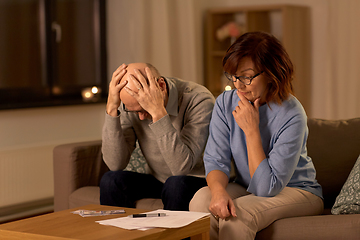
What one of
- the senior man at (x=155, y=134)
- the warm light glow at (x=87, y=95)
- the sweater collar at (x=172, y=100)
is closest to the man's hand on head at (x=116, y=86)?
the senior man at (x=155, y=134)

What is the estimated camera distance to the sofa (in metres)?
1.46

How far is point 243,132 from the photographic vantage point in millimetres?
1659

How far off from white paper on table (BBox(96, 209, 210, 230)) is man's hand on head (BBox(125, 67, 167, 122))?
525 millimetres

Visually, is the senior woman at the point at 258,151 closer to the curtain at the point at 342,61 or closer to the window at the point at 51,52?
the window at the point at 51,52

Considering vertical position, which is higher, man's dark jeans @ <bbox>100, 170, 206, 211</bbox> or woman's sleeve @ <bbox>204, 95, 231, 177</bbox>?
woman's sleeve @ <bbox>204, 95, 231, 177</bbox>

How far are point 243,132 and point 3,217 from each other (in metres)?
2.07

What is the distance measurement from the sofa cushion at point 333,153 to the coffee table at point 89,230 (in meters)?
0.83

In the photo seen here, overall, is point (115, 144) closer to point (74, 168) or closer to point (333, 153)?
point (74, 168)

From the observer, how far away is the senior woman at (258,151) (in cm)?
144

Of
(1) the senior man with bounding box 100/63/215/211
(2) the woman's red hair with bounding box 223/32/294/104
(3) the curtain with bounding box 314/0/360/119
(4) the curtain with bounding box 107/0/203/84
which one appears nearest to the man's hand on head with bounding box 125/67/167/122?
(1) the senior man with bounding box 100/63/215/211

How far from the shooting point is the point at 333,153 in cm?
193

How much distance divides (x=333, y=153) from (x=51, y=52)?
7.49 feet

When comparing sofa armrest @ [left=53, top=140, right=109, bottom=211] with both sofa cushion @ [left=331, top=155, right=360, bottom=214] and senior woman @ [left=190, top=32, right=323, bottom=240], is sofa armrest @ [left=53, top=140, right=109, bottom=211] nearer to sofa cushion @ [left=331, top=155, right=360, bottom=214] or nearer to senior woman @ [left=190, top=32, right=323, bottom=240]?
senior woman @ [left=190, top=32, right=323, bottom=240]

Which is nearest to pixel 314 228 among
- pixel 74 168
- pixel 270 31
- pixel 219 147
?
pixel 219 147
